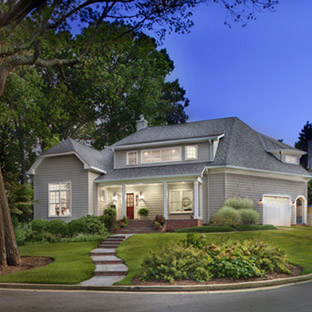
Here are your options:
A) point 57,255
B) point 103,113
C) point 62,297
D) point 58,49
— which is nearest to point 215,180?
point 57,255

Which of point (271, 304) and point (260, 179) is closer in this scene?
point (271, 304)

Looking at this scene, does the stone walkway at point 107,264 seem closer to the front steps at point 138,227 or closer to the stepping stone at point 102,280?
the stepping stone at point 102,280

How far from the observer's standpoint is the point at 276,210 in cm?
2698

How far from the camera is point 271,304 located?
8.80m

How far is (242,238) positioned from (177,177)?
6633 millimetres

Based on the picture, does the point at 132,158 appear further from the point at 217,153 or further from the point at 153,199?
the point at 217,153

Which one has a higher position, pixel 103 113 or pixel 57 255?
pixel 103 113

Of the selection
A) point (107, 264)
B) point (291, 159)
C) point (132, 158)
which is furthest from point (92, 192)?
point (291, 159)

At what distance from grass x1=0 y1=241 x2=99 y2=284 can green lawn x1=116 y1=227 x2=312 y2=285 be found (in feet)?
5.02

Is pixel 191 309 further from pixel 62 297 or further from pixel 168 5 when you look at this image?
pixel 168 5

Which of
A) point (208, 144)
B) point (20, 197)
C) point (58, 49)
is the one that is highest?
point (58, 49)

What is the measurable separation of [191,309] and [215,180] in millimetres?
17263

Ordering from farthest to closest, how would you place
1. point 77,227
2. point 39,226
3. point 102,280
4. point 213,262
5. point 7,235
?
point 39,226 → point 77,227 → point 7,235 → point 102,280 → point 213,262

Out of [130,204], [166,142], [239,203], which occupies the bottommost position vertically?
[130,204]
